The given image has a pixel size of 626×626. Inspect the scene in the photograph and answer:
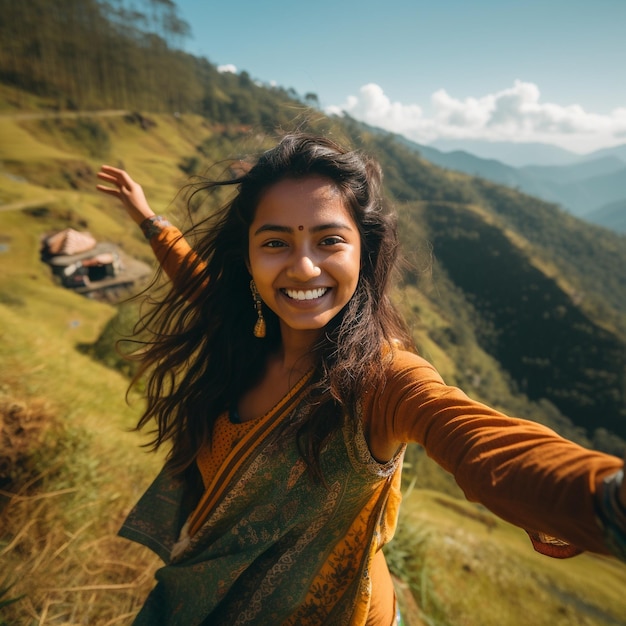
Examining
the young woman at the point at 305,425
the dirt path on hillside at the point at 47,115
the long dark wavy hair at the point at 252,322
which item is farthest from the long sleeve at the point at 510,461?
the dirt path on hillside at the point at 47,115

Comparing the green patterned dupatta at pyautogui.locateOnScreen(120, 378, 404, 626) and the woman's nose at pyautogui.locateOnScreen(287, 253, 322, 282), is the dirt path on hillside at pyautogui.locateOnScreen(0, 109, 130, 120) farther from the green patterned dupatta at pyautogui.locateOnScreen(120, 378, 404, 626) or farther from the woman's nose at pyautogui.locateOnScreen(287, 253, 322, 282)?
the green patterned dupatta at pyautogui.locateOnScreen(120, 378, 404, 626)

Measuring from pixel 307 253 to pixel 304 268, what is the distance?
7cm

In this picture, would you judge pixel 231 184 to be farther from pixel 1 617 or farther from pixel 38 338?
pixel 38 338

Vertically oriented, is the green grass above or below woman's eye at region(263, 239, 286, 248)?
below

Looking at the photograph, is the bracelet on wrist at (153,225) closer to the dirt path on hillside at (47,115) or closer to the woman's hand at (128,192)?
the woman's hand at (128,192)

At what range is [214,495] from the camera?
1.46 metres

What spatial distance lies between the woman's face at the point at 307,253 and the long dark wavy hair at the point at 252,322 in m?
0.08

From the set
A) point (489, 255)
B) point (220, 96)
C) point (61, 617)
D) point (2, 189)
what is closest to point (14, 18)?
point (2, 189)

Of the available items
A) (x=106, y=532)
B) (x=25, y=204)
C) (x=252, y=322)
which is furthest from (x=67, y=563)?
(x=25, y=204)

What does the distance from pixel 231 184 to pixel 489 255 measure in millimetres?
74696

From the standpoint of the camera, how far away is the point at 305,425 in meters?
1.28

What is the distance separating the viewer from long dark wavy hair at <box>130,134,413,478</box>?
127 centimetres

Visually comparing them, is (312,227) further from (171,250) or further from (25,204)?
(25,204)

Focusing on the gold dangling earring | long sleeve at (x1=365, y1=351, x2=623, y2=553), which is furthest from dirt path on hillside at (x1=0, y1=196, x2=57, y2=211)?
long sleeve at (x1=365, y1=351, x2=623, y2=553)
